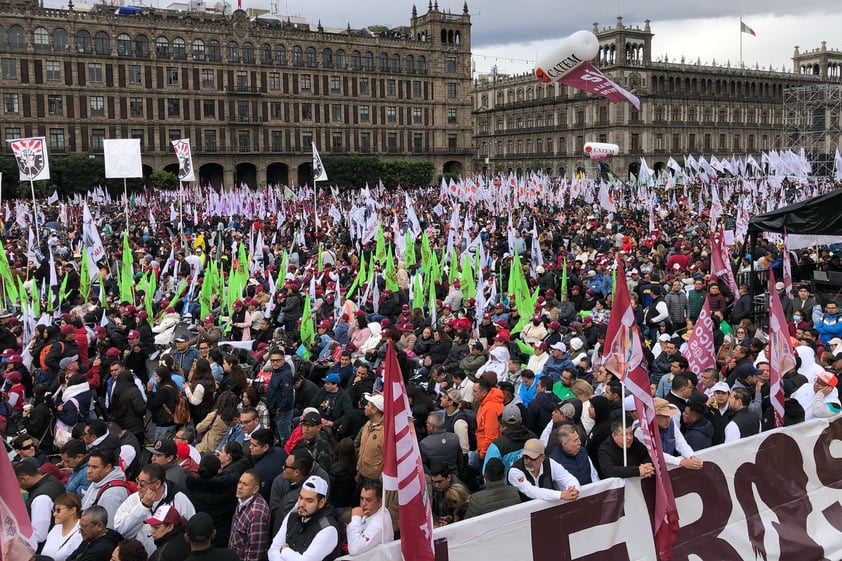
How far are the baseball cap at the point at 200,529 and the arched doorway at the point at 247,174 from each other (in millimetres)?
65575

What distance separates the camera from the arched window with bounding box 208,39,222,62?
6512 centimetres

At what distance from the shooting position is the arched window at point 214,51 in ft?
214

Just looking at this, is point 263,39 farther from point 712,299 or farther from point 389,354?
point 389,354

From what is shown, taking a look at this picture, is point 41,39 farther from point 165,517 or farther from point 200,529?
point 200,529

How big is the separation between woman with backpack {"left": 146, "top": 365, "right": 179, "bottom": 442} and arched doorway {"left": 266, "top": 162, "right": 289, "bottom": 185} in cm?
6220

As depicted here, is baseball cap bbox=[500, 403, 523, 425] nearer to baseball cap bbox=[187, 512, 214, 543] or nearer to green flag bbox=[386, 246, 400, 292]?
baseball cap bbox=[187, 512, 214, 543]

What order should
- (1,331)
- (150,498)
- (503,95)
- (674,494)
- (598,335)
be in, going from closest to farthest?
1. (150,498)
2. (674,494)
3. (598,335)
4. (1,331)
5. (503,95)

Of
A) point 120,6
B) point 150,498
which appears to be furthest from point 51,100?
point 150,498

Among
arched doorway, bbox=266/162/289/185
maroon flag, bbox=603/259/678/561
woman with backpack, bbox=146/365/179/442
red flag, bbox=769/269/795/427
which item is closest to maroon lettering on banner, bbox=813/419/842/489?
red flag, bbox=769/269/795/427

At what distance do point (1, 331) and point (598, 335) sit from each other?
26.6 feet

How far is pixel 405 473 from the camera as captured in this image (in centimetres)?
494

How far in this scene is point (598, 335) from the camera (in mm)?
10445

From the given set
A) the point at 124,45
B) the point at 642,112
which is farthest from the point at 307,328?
the point at 642,112

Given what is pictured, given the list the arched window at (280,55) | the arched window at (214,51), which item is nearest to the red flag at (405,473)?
the arched window at (214,51)
